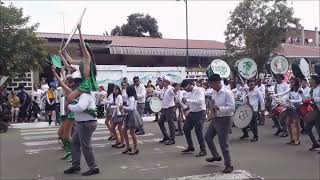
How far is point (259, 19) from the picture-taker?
31594mm

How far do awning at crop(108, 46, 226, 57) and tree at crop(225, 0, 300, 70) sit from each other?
3.40 m

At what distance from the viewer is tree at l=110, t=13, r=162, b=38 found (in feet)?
167

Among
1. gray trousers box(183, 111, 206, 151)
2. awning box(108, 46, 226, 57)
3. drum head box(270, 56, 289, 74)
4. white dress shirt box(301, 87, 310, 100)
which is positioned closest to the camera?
gray trousers box(183, 111, 206, 151)

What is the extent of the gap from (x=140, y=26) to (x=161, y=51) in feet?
62.9

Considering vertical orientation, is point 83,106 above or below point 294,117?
above

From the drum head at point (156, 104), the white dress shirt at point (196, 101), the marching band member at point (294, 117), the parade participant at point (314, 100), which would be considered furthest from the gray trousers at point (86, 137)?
the drum head at point (156, 104)

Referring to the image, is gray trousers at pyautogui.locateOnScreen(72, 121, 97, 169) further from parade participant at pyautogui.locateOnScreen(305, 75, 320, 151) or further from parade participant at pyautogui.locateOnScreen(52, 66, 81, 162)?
parade participant at pyautogui.locateOnScreen(305, 75, 320, 151)

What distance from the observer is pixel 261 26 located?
104 feet

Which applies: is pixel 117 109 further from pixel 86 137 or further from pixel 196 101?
pixel 86 137

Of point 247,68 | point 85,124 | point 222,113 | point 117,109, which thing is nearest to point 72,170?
point 85,124

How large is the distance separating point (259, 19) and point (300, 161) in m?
23.2

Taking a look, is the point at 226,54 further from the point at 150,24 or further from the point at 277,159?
the point at 277,159

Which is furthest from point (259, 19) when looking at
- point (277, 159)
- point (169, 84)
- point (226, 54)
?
point (277, 159)

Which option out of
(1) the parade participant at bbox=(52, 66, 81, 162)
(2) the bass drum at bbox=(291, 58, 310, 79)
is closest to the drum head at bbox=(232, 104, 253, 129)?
(2) the bass drum at bbox=(291, 58, 310, 79)
